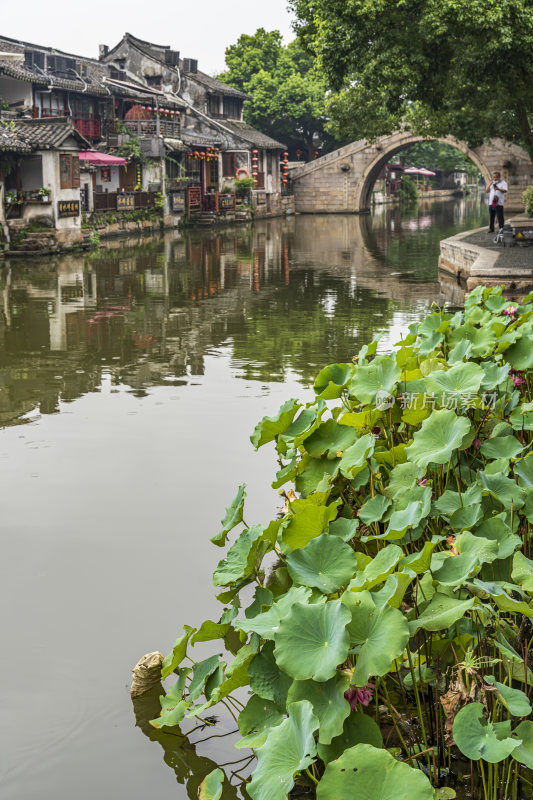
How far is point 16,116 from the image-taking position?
24.0 metres

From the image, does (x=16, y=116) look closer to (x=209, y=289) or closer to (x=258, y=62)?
(x=209, y=289)

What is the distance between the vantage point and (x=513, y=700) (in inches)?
80.6

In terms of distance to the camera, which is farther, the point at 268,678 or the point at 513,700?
the point at 268,678

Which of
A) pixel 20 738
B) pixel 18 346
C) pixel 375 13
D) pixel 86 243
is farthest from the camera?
pixel 86 243

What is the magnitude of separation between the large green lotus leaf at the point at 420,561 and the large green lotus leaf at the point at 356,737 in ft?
1.35

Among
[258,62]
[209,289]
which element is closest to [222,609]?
[209,289]

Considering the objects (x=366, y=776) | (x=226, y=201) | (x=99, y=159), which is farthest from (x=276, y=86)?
(x=366, y=776)

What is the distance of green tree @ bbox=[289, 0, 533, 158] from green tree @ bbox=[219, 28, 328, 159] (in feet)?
87.2

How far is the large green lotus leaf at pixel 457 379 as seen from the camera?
3779mm

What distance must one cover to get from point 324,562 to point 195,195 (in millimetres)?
32692

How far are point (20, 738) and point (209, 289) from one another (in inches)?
484

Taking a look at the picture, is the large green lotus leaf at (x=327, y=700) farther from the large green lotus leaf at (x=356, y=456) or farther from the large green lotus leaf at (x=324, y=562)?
the large green lotus leaf at (x=356, y=456)

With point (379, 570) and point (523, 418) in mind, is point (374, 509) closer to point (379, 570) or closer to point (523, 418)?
point (379, 570)

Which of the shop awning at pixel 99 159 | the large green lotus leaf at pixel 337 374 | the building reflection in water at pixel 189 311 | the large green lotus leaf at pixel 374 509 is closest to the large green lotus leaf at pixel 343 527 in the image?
the large green lotus leaf at pixel 374 509
